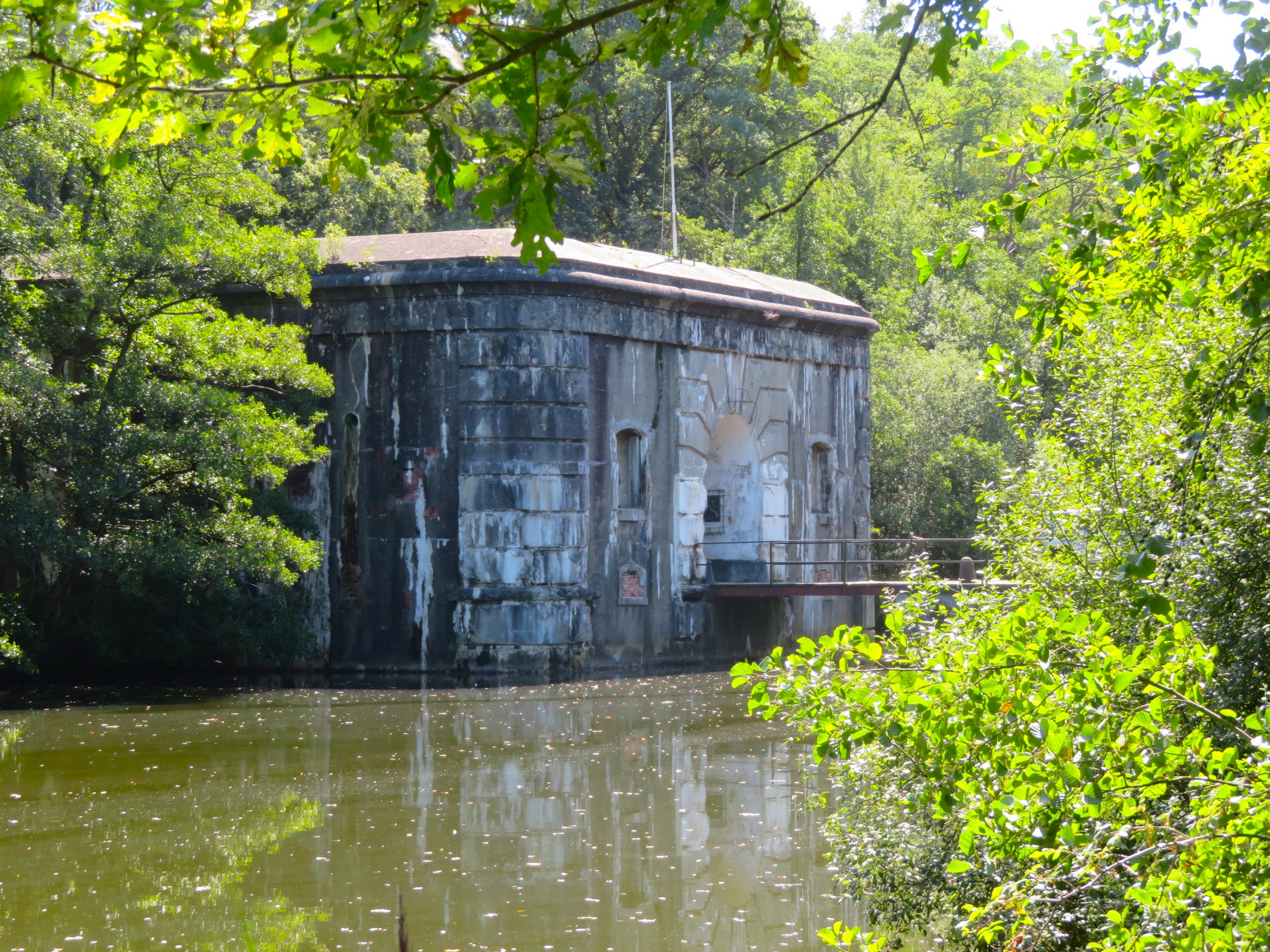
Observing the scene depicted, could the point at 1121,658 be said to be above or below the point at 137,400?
below

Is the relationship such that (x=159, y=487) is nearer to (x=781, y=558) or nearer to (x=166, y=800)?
(x=166, y=800)

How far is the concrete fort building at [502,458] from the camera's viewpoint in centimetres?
1745

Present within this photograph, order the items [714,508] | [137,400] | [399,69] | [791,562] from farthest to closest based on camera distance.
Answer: [714,508] → [791,562] → [137,400] → [399,69]

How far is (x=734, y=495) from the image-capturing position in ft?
68.6

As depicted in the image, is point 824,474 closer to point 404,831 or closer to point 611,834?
point 611,834

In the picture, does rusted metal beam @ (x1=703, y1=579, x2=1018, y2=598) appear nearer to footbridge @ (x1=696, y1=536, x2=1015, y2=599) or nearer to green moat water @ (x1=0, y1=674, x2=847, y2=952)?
footbridge @ (x1=696, y1=536, x2=1015, y2=599)

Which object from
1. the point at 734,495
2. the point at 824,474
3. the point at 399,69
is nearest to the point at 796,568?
the point at 734,495

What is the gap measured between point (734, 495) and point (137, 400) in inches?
335

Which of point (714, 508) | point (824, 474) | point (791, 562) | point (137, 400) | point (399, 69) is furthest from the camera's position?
point (824, 474)

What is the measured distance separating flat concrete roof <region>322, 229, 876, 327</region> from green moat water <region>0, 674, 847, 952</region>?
5.43m

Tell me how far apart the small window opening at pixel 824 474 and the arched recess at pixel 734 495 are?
4.95ft

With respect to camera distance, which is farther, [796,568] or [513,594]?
[796,568]

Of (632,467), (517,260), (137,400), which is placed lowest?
(632,467)

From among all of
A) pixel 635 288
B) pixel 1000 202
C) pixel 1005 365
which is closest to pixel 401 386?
pixel 635 288
